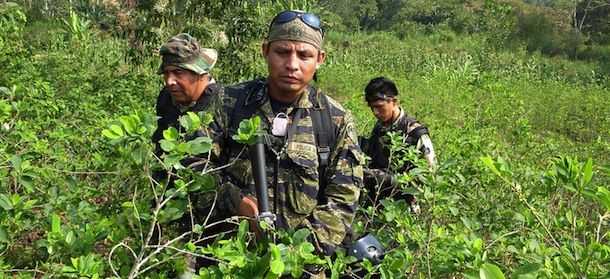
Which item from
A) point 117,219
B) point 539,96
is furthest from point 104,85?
point 539,96

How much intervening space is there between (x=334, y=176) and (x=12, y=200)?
85 centimetres

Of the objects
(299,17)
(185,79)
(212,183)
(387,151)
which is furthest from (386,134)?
(212,183)

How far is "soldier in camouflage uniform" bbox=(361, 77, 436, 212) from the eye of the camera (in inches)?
106

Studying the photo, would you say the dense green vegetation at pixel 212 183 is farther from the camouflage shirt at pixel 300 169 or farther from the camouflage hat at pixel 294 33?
the camouflage hat at pixel 294 33

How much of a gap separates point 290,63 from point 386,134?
4.50ft

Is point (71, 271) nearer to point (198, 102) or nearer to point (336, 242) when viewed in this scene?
point (336, 242)

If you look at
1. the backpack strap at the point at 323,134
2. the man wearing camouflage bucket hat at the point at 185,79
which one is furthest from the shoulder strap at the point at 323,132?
the man wearing camouflage bucket hat at the point at 185,79

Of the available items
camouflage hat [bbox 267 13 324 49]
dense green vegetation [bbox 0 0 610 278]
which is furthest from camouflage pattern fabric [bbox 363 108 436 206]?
camouflage hat [bbox 267 13 324 49]

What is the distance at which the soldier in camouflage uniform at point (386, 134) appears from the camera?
2.69 m

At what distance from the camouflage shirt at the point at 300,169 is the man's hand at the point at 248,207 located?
0.13 metres

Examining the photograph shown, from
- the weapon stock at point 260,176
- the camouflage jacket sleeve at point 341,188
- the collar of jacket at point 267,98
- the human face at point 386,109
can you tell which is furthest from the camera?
the human face at point 386,109

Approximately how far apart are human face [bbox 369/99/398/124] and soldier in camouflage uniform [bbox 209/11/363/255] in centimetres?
119

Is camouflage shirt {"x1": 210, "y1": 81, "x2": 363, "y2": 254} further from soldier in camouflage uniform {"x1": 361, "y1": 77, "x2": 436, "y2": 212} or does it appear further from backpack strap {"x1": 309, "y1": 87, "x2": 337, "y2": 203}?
soldier in camouflage uniform {"x1": 361, "y1": 77, "x2": 436, "y2": 212}

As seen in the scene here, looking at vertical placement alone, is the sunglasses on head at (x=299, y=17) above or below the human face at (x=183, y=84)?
above
